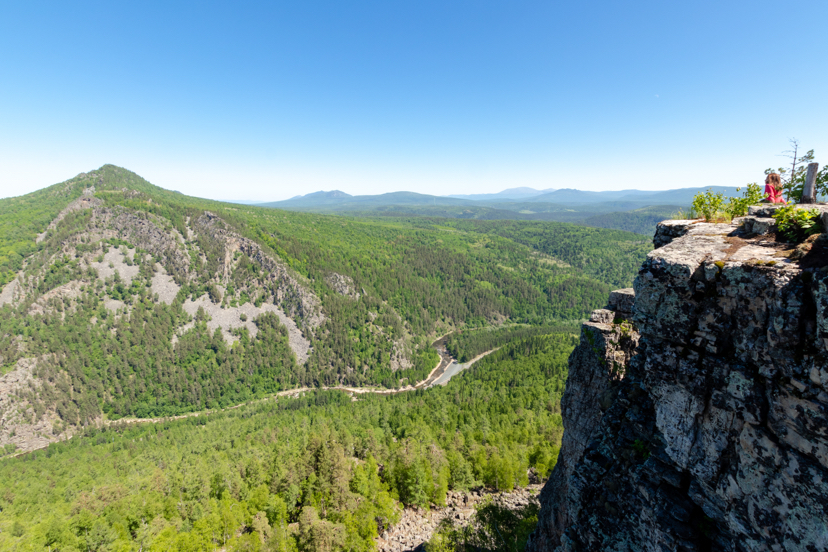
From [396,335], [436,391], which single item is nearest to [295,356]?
[396,335]

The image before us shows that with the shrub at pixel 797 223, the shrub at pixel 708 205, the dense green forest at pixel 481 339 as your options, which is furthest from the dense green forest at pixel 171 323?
the shrub at pixel 797 223

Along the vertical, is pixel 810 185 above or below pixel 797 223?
above

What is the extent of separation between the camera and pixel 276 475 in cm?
4472

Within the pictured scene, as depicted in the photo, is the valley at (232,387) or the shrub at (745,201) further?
the valley at (232,387)

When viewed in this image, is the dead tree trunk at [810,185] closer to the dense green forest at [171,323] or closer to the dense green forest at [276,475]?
the dense green forest at [276,475]

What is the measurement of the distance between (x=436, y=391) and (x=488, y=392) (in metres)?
15.7

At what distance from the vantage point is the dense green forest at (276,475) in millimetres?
36250

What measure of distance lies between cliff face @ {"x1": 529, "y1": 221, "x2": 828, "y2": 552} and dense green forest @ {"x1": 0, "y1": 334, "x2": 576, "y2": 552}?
27.5 metres

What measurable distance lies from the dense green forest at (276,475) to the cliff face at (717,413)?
27474 millimetres

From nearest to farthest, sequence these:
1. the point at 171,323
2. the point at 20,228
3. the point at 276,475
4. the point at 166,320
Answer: the point at 276,475 < the point at 166,320 < the point at 171,323 < the point at 20,228

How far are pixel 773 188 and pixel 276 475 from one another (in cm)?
5381

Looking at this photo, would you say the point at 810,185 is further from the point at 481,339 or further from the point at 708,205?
the point at 481,339

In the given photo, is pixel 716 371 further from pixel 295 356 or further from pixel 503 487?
pixel 295 356

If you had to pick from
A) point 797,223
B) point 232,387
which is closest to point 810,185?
point 797,223
